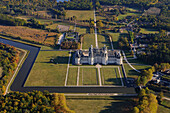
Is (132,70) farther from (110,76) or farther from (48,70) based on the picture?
(48,70)

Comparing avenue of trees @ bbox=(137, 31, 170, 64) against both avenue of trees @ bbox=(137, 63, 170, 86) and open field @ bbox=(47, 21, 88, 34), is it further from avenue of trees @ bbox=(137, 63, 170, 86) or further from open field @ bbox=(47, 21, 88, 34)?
open field @ bbox=(47, 21, 88, 34)

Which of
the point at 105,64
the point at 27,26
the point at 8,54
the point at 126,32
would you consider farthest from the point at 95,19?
the point at 8,54

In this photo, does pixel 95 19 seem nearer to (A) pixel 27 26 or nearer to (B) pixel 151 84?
(A) pixel 27 26

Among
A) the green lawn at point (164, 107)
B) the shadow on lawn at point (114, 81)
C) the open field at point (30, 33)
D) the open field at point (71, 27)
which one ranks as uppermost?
the open field at point (71, 27)

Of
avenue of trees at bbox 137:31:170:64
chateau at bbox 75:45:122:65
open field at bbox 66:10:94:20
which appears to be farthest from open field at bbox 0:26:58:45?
avenue of trees at bbox 137:31:170:64

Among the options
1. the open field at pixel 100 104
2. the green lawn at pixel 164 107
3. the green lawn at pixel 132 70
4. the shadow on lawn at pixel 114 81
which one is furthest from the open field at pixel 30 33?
the green lawn at pixel 164 107

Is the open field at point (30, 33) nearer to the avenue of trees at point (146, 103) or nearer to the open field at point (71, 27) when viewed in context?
the open field at point (71, 27)
